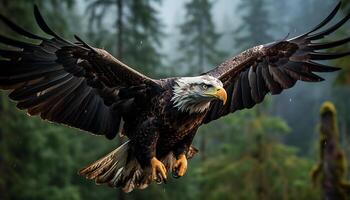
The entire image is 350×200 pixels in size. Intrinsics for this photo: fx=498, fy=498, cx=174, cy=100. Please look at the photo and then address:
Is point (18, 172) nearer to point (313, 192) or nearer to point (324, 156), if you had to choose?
point (313, 192)

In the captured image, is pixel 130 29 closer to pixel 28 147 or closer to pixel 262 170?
pixel 28 147

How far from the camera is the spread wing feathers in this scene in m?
4.38

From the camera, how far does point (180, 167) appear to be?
3.64 meters

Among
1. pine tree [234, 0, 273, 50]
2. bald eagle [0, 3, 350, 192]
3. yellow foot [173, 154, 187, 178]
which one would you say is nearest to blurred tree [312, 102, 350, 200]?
bald eagle [0, 3, 350, 192]

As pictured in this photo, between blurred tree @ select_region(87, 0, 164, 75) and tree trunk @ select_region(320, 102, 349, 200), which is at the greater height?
blurred tree @ select_region(87, 0, 164, 75)

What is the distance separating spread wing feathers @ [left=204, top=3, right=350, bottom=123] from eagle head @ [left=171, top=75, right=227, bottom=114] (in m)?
0.87

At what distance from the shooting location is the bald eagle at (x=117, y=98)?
338 centimetres

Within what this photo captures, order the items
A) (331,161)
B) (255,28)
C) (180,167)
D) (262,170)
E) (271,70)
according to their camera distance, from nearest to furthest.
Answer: (180,167)
(271,70)
(331,161)
(262,170)
(255,28)

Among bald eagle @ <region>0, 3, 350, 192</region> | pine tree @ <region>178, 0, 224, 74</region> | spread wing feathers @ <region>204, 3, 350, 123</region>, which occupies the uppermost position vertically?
pine tree @ <region>178, 0, 224, 74</region>

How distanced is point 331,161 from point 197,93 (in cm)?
425

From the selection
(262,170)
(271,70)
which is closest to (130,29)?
(262,170)

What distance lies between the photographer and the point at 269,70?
4.71 meters

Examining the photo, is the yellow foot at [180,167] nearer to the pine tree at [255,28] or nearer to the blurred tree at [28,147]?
the blurred tree at [28,147]

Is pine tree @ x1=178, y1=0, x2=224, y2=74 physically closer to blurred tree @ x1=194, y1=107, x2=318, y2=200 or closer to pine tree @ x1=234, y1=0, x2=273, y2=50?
pine tree @ x1=234, y1=0, x2=273, y2=50
